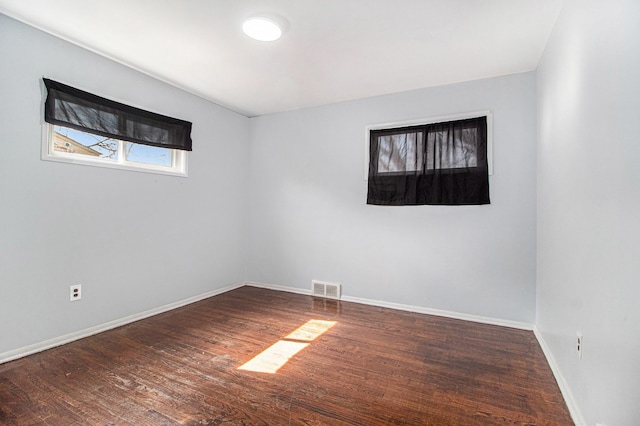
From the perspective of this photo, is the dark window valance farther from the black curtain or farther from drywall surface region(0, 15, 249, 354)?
the black curtain

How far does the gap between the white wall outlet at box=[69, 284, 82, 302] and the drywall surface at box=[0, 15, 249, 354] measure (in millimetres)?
30

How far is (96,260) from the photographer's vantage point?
2723 millimetres

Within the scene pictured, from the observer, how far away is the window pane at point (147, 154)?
120 inches

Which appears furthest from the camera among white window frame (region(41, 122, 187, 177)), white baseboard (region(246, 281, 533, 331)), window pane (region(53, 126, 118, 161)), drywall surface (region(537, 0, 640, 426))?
white baseboard (region(246, 281, 533, 331))

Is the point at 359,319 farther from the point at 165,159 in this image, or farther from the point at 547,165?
the point at 165,159

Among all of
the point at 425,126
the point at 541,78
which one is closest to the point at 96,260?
the point at 425,126

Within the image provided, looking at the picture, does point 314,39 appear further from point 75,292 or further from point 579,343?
point 75,292

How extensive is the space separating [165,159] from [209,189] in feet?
2.16

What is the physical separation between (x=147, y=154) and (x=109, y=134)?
1.52ft

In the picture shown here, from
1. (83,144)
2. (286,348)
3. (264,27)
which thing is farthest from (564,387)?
(83,144)

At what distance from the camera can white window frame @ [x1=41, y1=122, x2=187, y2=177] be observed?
2.43 meters

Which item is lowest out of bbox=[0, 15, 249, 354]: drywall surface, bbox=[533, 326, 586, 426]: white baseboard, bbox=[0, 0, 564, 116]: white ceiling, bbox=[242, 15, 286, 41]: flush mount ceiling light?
bbox=[533, 326, 586, 426]: white baseboard

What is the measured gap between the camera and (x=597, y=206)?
145 centimetres

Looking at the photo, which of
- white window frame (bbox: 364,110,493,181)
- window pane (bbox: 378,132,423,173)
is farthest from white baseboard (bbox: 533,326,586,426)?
window pane (bbox: 378,132,423,173)
